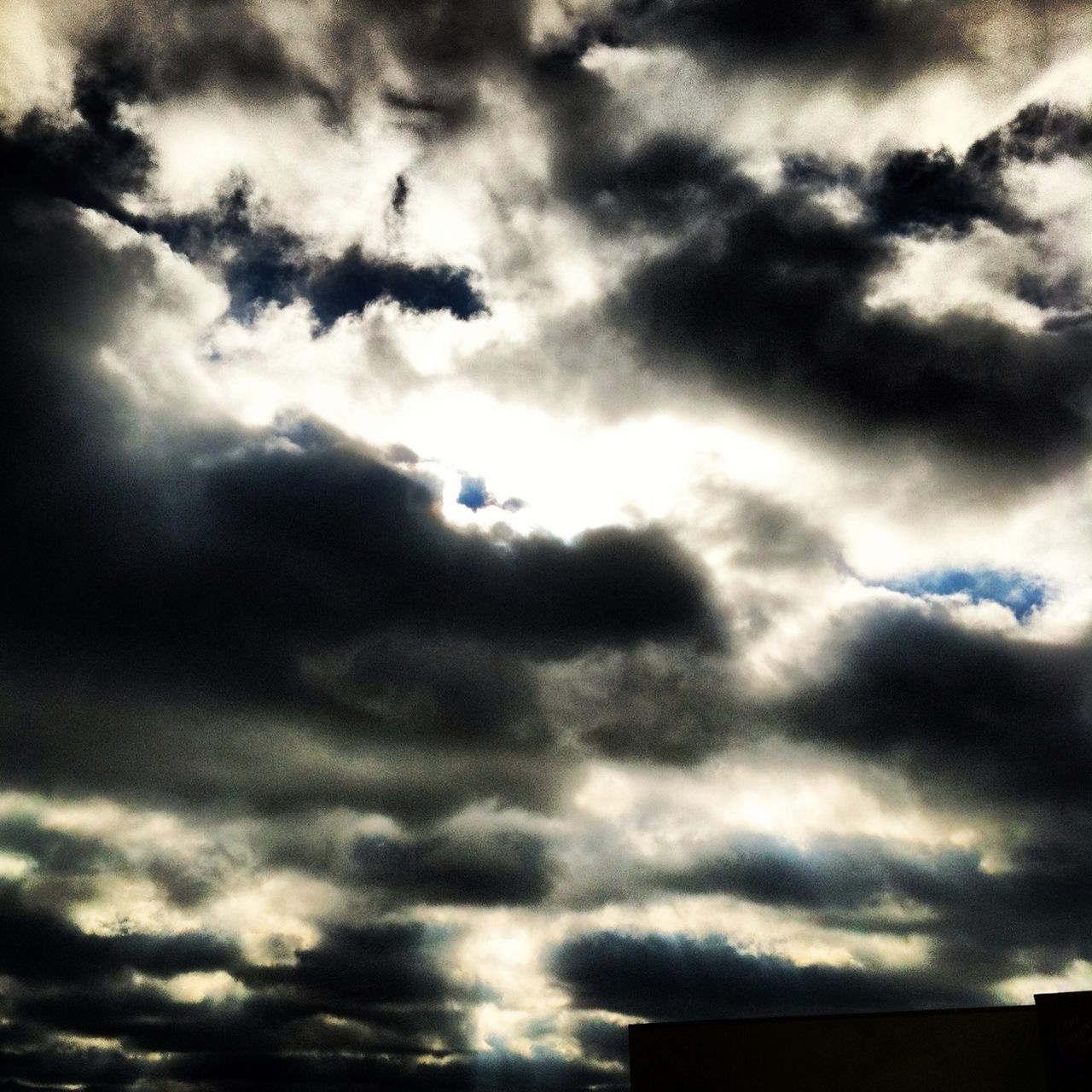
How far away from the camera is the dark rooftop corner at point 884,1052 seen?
4002 centimetres

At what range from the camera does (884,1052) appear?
1681 inches

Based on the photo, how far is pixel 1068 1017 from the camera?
39.7 metres

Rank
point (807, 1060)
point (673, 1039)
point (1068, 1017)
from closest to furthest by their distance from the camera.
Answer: point (1068, 1017), point (807, 1060), point (673, 1039)

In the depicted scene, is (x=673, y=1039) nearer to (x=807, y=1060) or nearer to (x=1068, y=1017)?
(x=807, y=1060)

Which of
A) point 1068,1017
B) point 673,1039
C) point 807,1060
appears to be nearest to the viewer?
point 1068,1017

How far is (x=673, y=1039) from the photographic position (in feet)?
153

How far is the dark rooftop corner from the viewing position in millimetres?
40016

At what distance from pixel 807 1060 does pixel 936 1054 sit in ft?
16.0

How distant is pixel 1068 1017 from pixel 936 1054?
5024mm

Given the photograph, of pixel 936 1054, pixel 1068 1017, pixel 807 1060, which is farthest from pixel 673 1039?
pixel 1068 1017

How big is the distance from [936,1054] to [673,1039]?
10562mm

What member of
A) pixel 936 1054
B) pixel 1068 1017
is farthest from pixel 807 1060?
pixel 1068 1017

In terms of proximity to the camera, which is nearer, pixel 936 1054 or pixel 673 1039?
pixel 936 1054

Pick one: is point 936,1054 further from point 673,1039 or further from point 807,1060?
point 673,1039
